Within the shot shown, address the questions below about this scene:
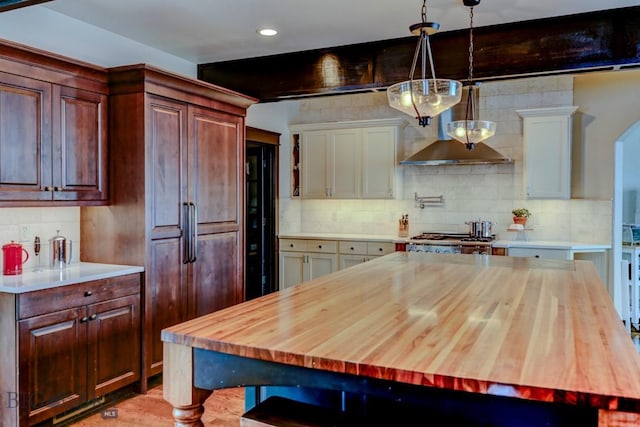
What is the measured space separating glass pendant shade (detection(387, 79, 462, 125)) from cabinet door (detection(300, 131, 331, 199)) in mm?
3650

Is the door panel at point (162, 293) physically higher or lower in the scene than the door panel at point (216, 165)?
lower

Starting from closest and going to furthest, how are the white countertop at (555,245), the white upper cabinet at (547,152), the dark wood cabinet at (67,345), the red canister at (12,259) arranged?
the dark wood cabinet at (67,345)
the red canister at (12,259)
the white countertop at (555,245)
the white upper cabinet at (547,152)

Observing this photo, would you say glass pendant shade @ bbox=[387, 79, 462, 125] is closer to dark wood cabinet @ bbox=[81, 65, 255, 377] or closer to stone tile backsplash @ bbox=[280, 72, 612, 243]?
dark wood cabinet @ bbox=[81, 65, 255, 377]

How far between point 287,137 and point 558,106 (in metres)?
3.19

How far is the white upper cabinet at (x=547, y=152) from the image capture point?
508 cm

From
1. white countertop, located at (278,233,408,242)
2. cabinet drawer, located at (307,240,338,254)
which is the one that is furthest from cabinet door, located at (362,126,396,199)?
cabinet drawer, located at (307,240,338,254)

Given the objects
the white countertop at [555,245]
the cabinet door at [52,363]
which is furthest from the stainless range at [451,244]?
the cabinet door at [52,363]

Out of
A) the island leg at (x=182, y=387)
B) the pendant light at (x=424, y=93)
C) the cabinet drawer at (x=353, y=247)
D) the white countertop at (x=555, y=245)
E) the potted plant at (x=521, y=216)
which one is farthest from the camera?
the cabinet drawer at (x=353, y=247)

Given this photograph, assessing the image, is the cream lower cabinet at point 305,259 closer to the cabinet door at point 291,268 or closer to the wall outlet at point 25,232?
the cabinet door at point 291,268

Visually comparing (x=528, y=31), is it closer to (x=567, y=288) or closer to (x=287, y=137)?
(x=567, y=288)

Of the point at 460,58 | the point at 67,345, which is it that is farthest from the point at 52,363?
the point at 460,58

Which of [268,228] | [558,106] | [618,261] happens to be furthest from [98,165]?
[618,261]

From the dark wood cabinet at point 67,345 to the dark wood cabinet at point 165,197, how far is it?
5.7 inches

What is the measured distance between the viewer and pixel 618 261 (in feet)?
16.6
